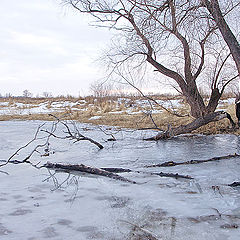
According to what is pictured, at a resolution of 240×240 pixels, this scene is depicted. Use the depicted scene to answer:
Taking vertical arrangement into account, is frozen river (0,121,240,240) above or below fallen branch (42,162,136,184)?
below

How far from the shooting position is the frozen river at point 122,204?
190 cm

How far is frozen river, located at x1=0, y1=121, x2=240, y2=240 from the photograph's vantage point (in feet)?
6.23

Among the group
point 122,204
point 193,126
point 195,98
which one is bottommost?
point 122,204

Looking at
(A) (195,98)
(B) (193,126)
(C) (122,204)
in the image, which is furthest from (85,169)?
(A) (195,98)

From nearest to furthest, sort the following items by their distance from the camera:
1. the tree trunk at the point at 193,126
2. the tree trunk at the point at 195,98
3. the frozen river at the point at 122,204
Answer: the frozen river at the point at 122,204 → the tree trunk at the point at 193,126 → the tree trunk at the point at 195,98

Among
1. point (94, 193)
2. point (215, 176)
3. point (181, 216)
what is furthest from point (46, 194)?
point (215, 176)

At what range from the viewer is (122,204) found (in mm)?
2438

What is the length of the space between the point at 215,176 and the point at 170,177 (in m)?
0.56

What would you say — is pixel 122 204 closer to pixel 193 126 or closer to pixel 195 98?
pixel 193 126

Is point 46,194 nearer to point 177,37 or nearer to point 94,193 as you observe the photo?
point 94,193

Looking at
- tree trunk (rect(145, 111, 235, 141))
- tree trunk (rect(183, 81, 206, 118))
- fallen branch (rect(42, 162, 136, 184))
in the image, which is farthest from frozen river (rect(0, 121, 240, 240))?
tree trunk (rect(183, 81, 206, 118))

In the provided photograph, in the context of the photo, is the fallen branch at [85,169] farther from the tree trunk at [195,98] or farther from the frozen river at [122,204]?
the tree trunk at [195,98]

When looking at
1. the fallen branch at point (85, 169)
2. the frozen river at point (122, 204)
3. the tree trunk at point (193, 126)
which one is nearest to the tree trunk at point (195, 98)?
the tree trunk at point (193, 126)

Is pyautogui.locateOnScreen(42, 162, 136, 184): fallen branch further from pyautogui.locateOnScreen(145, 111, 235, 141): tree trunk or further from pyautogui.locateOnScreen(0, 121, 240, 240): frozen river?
pyautogui.locateOnScreen(145, 111, 235, 141): tree trunk
